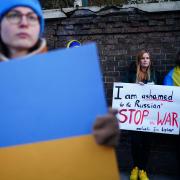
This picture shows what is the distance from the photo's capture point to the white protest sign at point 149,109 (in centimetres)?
460

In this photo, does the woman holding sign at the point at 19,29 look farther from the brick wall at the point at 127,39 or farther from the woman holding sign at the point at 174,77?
the brick wall at the point at 127,39

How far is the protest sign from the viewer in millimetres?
A: 1633

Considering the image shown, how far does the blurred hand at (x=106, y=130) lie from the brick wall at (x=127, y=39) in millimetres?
3399

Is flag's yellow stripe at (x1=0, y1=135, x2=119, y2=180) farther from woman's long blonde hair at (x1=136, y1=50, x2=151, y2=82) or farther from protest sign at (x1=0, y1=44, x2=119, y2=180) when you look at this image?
woman's long blonde hair at (x1=136, y1=50, x2=151, y2=82)

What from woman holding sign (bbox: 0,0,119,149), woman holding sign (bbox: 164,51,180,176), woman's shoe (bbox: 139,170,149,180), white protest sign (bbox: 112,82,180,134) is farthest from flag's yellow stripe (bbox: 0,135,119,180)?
woman holding sign (bbox: 164,51,180,176)

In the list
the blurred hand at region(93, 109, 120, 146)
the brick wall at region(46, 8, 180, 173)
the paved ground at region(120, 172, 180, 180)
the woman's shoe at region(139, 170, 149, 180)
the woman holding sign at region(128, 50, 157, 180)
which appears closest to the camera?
the blurred hand at region(93, 109, 120, 146)

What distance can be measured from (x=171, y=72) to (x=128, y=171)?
1.51m

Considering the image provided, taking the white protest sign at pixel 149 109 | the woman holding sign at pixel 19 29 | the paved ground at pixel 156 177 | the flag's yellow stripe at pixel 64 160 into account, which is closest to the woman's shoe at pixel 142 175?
the paved ground at pixel 156 177

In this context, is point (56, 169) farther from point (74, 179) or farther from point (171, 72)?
point (171, 72)

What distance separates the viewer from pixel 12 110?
1.65 metres

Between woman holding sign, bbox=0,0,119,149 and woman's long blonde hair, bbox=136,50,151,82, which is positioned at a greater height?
woman holding sign, bbox=0,0,119,149

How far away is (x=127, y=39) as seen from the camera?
5184 mm

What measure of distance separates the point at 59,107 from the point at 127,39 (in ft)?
12.1

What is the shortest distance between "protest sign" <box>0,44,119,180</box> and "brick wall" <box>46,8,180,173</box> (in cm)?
338
